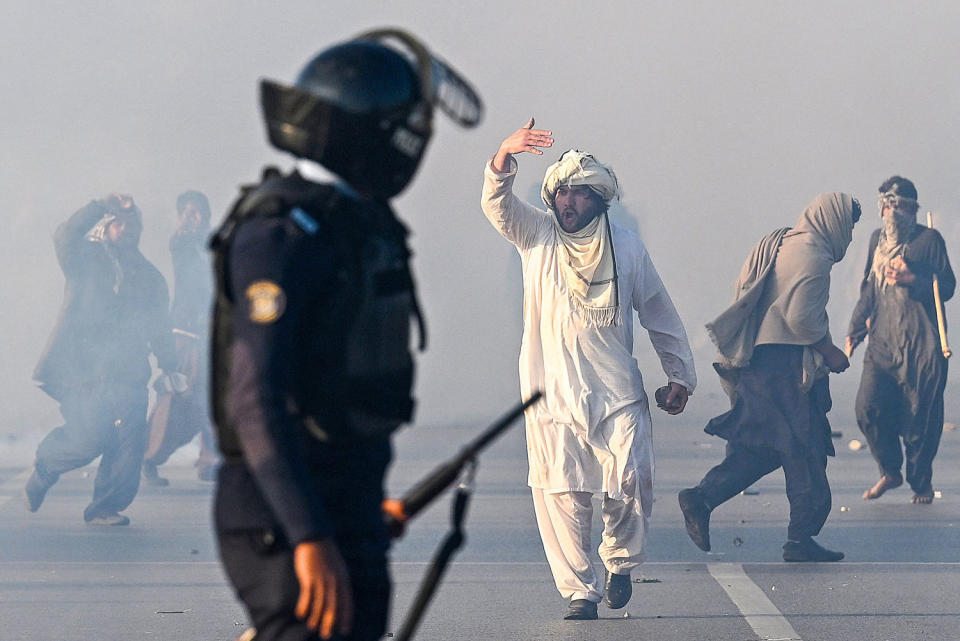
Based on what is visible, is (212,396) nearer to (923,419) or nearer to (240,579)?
(240,579)

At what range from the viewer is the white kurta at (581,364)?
756 centimetres

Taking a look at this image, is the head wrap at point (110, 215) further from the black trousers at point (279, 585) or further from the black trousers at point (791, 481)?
the black trousers at point (279, 585)

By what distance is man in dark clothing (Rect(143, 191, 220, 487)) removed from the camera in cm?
1404

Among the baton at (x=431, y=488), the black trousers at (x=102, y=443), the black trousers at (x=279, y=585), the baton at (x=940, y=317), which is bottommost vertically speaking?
the black trousers at (x=102, y=443)

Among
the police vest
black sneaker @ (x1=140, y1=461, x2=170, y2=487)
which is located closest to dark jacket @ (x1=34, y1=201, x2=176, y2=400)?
black sneaker @ (x1=140, y1=461, x2=170, y2=487)

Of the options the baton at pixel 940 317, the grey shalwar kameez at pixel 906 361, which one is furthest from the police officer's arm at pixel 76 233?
the baton at pixel 940 317

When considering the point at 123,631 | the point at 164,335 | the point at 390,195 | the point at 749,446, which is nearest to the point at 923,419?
the point at 749,446

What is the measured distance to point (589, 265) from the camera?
7.62m

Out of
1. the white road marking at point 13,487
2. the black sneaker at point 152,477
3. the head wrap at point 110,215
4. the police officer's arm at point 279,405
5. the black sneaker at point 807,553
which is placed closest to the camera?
the police officer's arm at point 279,405

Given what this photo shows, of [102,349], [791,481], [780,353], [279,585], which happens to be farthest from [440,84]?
[102,349]

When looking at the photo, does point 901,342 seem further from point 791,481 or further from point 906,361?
point 791,481

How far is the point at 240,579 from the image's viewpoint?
2.82 meters

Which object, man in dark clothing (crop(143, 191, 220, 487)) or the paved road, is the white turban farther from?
man in dark clothing (crop(143, 191, 220, 487))

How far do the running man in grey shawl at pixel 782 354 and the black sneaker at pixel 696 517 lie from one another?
0.11 meters
